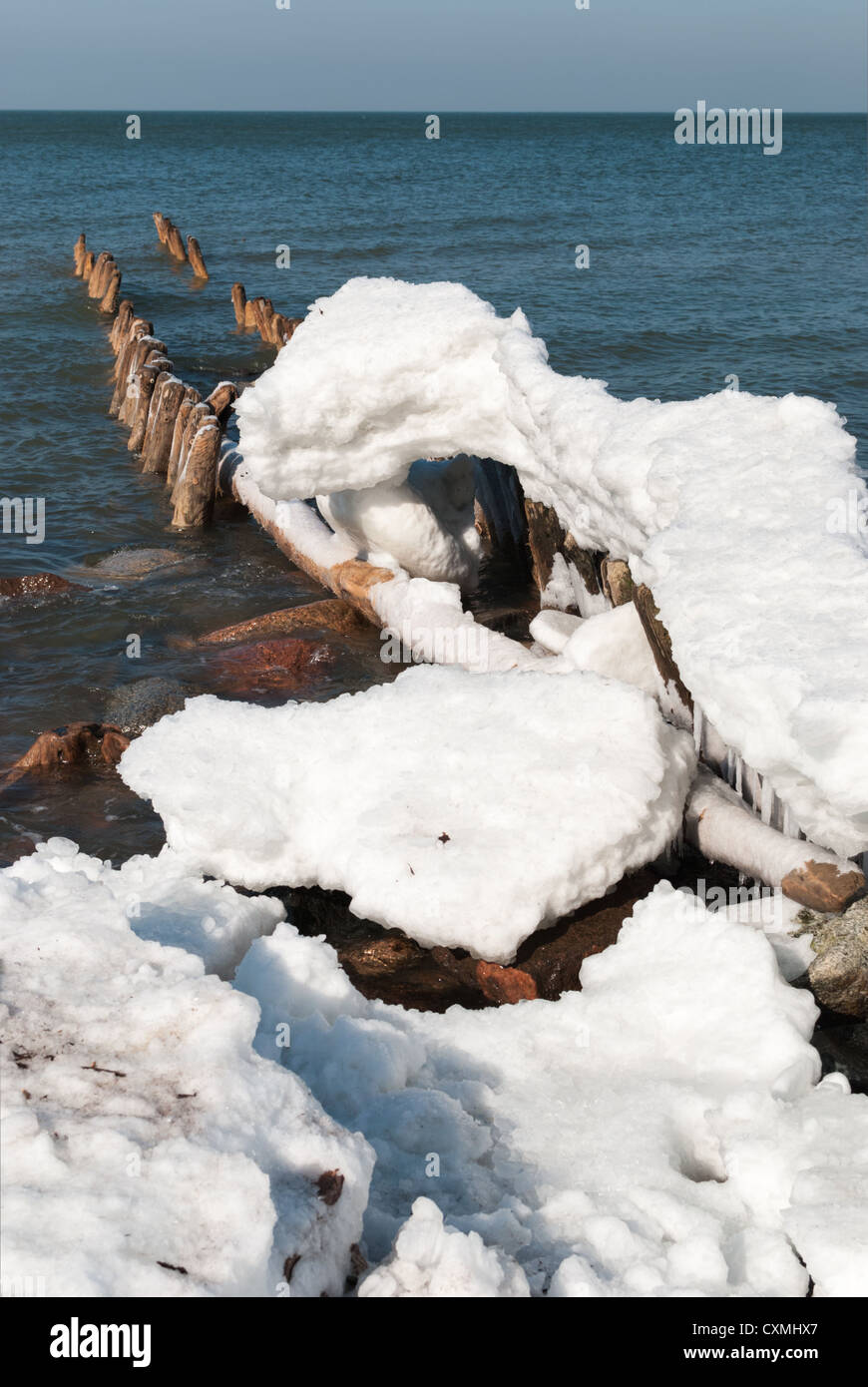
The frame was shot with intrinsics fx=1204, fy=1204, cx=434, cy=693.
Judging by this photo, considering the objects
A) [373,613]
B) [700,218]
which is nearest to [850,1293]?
[373,613]

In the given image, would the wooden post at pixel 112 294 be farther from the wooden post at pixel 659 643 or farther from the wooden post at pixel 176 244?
the wooden post at pixel 659 643

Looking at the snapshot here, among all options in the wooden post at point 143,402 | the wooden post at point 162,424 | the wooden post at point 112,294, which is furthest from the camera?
the wooden post at point 112,294

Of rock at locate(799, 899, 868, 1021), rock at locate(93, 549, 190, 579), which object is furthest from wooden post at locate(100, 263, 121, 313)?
rock at locate(799, 899, 868, 1021)

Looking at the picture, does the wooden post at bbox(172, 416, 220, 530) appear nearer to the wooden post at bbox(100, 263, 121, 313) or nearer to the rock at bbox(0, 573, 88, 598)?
the rock at bbox(0, 573, 88, 598)

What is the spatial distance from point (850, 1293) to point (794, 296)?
2845 centimetres

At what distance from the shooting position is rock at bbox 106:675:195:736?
1004cm

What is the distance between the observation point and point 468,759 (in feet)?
22.2

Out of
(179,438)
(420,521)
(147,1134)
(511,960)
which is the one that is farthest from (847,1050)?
(179,438)

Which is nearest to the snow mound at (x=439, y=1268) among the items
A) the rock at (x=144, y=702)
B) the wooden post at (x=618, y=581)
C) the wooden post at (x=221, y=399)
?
the wooden post at (x=618, y=581)

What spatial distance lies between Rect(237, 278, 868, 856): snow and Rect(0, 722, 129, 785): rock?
274cm

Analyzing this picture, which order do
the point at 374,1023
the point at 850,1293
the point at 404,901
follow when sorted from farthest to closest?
1. the point at 404,901
2. the point at 374,1023
3. the point at 850,1293

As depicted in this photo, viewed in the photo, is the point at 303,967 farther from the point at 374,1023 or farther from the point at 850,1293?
the point at 850,1293

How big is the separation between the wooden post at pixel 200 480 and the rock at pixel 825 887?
10639 mm

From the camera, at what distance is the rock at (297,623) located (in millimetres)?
11625
